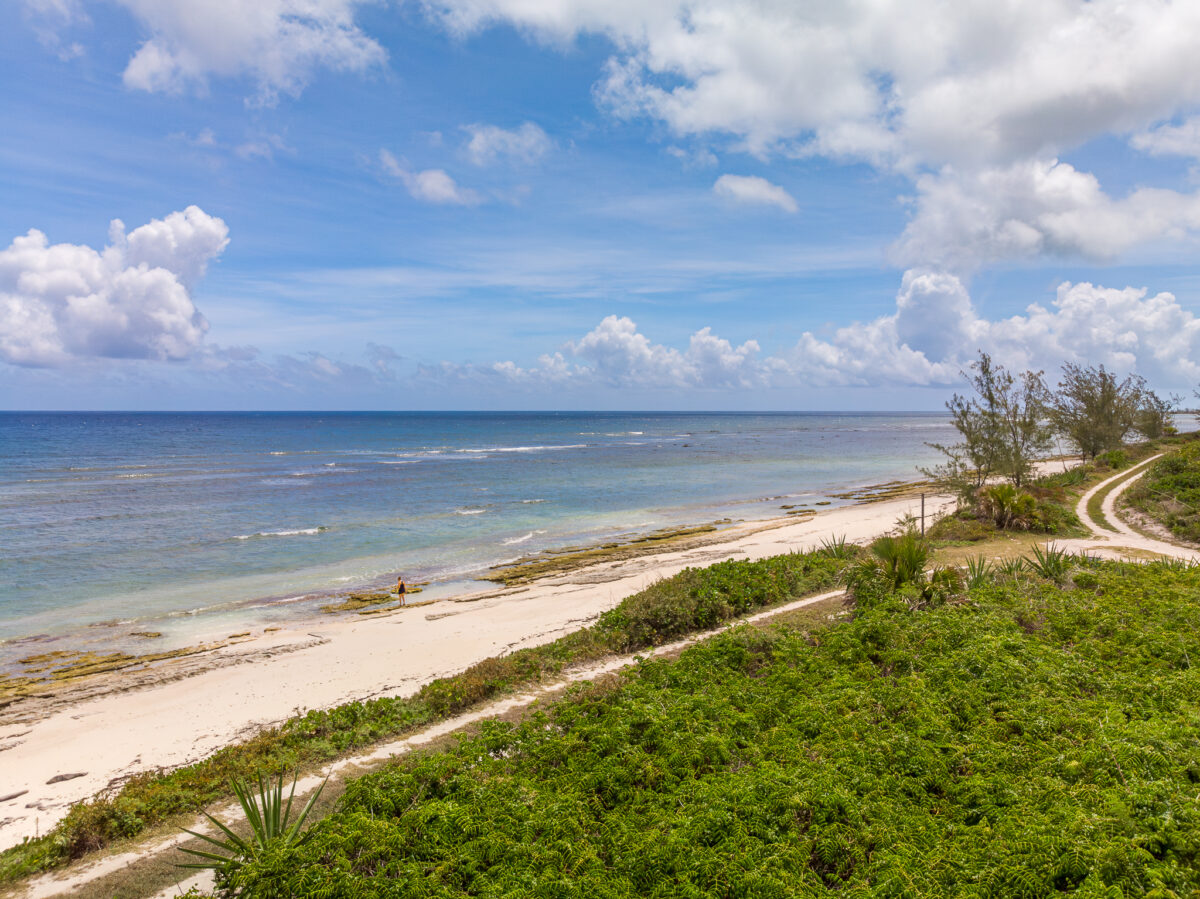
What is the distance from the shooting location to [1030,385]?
28469 millimetres

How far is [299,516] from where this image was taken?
39.4 m

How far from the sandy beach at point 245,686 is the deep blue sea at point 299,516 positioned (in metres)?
3.87

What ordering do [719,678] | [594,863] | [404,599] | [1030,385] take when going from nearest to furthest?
1. [594,863]
2. [719,678]
3. [404,599]
4. [1030,385]

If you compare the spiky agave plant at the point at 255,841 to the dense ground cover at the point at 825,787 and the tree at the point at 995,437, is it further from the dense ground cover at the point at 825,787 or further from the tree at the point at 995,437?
the tree at the point at 995,437

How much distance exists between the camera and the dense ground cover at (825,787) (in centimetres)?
577

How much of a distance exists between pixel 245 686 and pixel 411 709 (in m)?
6.36

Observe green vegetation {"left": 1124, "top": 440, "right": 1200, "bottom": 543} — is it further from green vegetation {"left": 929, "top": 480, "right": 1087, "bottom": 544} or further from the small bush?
the small bush

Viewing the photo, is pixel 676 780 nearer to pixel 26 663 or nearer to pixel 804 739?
pixel 804 739

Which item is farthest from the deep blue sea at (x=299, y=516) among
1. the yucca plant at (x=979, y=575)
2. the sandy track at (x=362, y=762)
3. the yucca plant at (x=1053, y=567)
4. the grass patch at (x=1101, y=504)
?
the yucca plant at (x=1053, y=567)

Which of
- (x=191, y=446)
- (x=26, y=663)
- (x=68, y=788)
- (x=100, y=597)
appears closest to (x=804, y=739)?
(x=68, y=788)

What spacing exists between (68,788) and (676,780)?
34.7 ft

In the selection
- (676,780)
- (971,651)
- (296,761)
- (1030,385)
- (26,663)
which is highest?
(1030,385)

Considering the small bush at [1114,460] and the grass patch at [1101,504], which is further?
the small bush at [1114,460]

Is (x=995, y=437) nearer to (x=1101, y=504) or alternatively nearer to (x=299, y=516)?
(x=1101, y=504)
